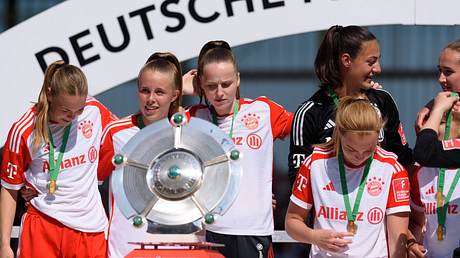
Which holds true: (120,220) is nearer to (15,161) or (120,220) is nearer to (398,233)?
(15,161)

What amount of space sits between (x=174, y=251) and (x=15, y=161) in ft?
5.45

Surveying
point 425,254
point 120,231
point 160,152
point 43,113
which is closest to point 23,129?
point 43,113

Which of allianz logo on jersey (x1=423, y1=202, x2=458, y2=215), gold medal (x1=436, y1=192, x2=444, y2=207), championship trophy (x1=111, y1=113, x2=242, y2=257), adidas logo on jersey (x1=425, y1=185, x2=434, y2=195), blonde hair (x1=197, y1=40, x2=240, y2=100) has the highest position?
blonde hair (x1=197, y1=40, x2=240, y2=100)

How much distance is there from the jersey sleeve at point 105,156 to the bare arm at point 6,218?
1.33 feet

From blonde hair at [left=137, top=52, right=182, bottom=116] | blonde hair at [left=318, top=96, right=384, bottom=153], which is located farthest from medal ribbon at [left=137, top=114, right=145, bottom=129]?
blonde hair at [left=318, top=96, right=384, bottom=153]

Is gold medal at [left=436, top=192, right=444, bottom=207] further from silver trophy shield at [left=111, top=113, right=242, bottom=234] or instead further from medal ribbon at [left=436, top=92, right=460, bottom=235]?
silver trophy shield at [left=111, top=113, right=242, bottom=234]

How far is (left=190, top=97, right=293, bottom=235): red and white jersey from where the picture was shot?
4281 millimetres

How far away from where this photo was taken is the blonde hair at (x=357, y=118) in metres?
3.66

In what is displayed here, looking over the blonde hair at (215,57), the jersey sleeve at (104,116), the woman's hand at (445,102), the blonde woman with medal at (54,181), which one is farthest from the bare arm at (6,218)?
the woman's hand at (445,102)

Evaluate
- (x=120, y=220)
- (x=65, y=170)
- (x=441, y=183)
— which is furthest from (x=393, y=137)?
(x=65, y=170)

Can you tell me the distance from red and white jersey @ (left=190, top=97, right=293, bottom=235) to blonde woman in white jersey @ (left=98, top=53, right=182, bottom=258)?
0.26 metres

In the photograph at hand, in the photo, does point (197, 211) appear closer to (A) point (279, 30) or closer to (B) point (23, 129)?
(B) point (23, 129)

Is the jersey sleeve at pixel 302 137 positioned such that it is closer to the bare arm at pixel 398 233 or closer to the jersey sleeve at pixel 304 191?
the jersey sleeve at pixel 304 191

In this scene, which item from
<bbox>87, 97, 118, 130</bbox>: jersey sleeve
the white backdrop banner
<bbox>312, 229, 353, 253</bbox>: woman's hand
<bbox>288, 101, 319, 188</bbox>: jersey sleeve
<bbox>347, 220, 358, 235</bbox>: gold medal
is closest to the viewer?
<bbox>312, 229, 353, 253</bbox>: woman's hand
